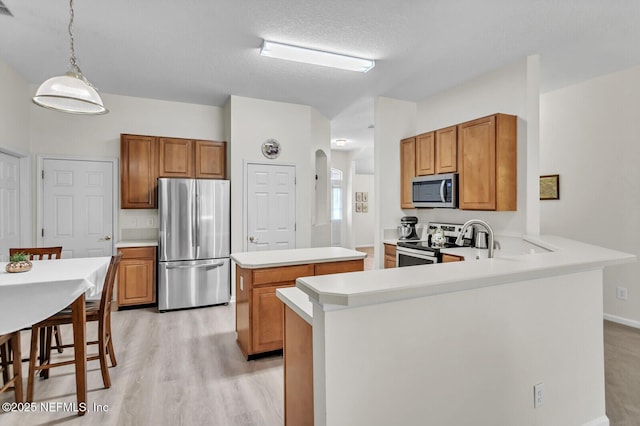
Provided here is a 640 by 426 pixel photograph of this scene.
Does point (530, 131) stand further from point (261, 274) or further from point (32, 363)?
point (32, 363)

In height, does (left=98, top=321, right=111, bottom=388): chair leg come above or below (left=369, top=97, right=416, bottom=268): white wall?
below

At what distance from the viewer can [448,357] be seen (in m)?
1.38

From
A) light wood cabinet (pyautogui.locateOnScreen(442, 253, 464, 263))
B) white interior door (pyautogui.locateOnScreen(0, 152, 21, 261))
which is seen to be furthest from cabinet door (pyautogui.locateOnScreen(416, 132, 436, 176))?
white interior door (pyautogui.locateOnScreen(0, 152, 21, 261))

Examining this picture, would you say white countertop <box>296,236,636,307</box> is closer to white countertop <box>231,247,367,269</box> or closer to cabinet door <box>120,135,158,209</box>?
white countertop <box>231,247,367,269</box>

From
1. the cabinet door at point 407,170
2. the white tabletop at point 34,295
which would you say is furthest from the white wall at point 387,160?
the white tabletop at point 34,295

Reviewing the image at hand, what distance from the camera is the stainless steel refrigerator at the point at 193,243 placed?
417 cm

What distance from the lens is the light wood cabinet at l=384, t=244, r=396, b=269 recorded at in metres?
4.44

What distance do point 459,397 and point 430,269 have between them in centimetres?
54

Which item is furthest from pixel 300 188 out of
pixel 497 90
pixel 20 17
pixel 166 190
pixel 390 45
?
pixel 20 17

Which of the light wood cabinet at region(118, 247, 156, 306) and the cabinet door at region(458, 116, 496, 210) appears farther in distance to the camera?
the light wood cabinet at region(118, 247, 156, 306)

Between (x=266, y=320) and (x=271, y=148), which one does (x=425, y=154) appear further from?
(x=266, y=320)

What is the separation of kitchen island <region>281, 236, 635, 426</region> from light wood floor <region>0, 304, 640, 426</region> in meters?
0.74

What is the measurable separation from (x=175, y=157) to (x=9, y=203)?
1.83 metres

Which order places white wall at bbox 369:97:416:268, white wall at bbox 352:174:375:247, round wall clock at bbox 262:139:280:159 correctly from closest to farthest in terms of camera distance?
white wall at bbox 369:97:416:268 < round wall clock at bbox 262:139:280:159 < white wall at bbox 352:174:375:247
